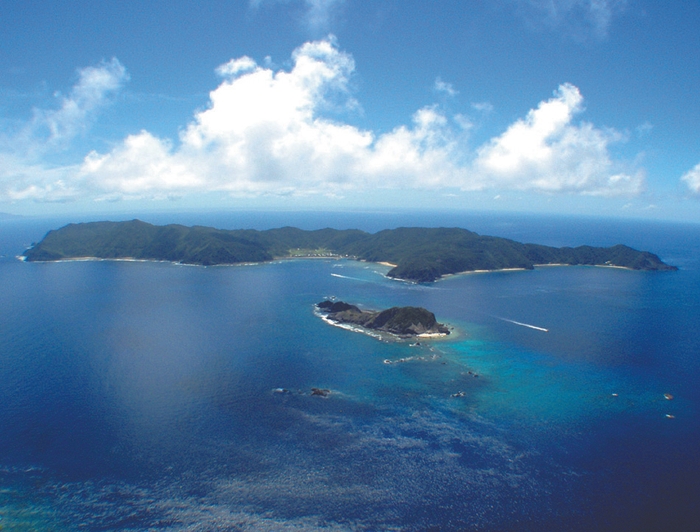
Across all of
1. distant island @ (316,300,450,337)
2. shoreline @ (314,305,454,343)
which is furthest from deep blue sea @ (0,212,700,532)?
distant island @ (316,300,450,337)

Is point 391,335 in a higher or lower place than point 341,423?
higher

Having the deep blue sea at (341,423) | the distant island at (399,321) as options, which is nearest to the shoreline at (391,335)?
the distant island at (399,321)

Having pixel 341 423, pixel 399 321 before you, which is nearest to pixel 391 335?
pixel 399 321

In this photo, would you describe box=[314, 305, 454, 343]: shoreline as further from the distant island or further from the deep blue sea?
the deep blue sea

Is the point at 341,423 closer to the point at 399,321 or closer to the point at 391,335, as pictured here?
the point at 391,335

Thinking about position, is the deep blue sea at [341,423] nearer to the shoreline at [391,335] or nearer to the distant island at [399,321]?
the shoreline at [391,335]

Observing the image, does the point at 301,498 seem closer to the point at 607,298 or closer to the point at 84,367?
the point at 84,367
